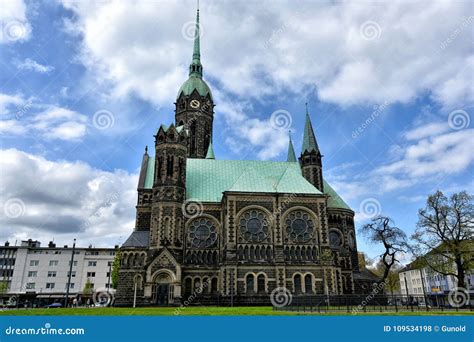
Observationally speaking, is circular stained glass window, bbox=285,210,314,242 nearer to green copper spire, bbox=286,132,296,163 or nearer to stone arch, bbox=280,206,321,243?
stone arch, bbox=280,206,321,243

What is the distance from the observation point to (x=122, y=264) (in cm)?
4706

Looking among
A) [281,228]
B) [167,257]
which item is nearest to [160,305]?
[167,257]

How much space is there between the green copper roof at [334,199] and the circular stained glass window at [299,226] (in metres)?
8.29

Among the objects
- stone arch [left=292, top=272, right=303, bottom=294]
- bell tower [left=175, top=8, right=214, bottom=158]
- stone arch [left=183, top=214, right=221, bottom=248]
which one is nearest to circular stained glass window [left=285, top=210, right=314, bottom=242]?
stone arch [left=292, top=272, right=303, bottom=294]

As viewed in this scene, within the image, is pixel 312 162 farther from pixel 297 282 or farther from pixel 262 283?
pixel 262 283

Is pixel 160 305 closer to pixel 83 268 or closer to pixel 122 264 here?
pixel 122 264

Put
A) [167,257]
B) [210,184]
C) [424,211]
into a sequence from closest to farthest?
[424,211] → [167,257] → [210,184]

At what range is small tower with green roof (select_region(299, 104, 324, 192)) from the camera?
58250 millimetres

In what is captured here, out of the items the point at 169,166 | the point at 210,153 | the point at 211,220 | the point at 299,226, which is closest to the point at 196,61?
the point at 210,153

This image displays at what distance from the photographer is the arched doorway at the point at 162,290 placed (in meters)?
44.5

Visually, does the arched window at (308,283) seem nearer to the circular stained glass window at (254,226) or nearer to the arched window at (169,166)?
the circular stained glass window at (254,226)

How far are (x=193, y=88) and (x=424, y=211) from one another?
46.7 metres

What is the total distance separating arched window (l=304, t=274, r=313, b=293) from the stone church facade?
12 millimetres

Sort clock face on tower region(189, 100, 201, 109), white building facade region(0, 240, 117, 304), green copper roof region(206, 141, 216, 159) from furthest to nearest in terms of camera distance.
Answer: white building facade region(0, 240, 117, 304) → clock face on tower region(189, 100, 201, 109) → green copper roof region(206, 141, 216, 159)
